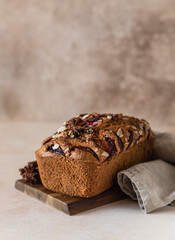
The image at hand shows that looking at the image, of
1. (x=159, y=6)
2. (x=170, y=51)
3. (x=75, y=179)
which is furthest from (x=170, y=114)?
(x=75, y=179)

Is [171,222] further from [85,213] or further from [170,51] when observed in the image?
[170,51]

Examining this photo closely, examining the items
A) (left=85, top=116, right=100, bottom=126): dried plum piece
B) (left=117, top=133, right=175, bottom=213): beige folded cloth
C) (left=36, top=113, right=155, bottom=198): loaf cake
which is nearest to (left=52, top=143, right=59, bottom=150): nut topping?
(left=36, top=113, right=155, bottom=198): loaf cake

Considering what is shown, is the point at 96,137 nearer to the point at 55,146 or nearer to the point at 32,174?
the point at 55,146

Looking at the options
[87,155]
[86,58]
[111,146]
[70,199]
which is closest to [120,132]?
[111,146]

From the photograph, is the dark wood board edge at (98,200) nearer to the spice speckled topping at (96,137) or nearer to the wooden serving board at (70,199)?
the wooden serving board at (70,199)

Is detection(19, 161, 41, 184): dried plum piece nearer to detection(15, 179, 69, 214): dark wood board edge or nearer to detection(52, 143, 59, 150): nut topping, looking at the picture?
detection(15, 179, 69, 214): dark wood board edge

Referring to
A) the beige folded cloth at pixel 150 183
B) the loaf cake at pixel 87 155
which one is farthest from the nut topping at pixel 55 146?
the beige folded cloth at pixel 150 183
